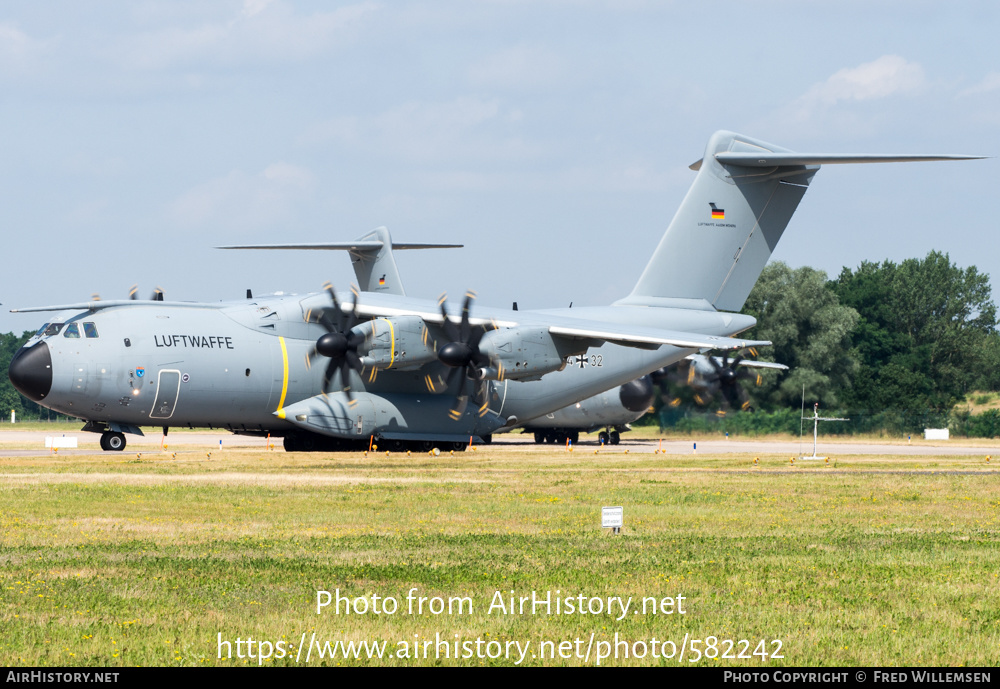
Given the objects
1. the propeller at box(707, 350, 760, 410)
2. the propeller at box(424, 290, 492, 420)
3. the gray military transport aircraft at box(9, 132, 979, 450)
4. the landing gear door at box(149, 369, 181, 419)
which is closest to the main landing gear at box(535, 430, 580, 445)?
the propeller at box(707, 350, 760, 410)

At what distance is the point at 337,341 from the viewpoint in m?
31.5

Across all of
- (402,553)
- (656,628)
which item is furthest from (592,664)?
(402,553)

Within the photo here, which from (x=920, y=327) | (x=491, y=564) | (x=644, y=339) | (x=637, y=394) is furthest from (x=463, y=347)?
(x=920, y=327)

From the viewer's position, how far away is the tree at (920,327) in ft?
260

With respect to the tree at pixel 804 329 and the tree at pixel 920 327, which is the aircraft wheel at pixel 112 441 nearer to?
the tree at pixel 804 329

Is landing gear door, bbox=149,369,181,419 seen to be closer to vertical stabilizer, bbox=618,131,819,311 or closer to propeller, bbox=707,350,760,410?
vertical stabilizer, bbox=618,131,819,311

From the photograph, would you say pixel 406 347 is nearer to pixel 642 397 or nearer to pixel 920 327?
Result: pixel 642 397

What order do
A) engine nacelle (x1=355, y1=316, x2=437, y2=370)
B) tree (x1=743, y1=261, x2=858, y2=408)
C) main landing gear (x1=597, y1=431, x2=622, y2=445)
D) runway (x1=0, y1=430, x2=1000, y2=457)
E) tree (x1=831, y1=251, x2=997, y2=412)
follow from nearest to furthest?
engine nacelle (x1=355, y1=316, x2=437, y2=370) → runway (x1=0, y1=430, x2=1000, y2=457) → main landing gear (x1=597, y1=431, x2=622, y2=445) → tree (x1=743, y1=261, x2=858, y2=408) → tree (x1=831, y1=251, x2=997, y2=412)

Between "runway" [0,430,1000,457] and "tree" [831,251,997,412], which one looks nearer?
"runway" [0,430,1000,457]

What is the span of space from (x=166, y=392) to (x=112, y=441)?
3.34 m

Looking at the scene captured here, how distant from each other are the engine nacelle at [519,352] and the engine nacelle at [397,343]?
5.29 ft

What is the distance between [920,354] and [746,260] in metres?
56.4

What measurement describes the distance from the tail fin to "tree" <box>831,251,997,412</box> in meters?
42.6

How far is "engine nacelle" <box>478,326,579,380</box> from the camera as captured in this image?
31484 millimetres
